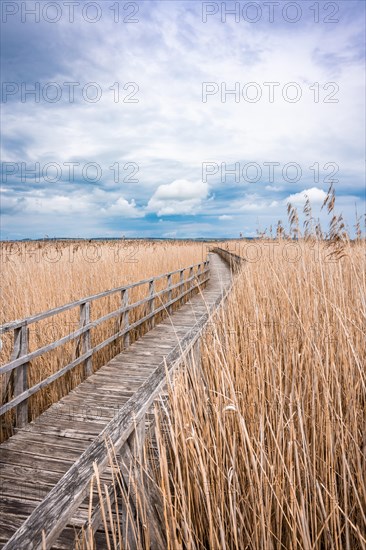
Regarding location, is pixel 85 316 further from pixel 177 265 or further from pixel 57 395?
pixel 177 265

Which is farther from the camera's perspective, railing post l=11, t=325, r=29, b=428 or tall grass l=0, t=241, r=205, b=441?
tall grass l=0, t=241, r=205, b=441

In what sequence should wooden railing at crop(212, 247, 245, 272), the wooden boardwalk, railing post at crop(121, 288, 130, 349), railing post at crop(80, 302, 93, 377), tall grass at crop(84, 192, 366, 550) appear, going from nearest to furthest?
1. tall grass at crop(84, 192, 366, 550)
2. the wooden boardwalk
3. railing post at crop(80, 302, 93, 377)
4. railing post at crop(121, 288, 130, 349)
5. wooden railing at crop(212, 247, 245, 272)

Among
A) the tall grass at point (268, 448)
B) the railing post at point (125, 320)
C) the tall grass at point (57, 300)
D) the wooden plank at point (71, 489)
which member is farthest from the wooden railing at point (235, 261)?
the wooden plank at point (71, 489)

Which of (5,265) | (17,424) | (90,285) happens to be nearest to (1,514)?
(17,424)

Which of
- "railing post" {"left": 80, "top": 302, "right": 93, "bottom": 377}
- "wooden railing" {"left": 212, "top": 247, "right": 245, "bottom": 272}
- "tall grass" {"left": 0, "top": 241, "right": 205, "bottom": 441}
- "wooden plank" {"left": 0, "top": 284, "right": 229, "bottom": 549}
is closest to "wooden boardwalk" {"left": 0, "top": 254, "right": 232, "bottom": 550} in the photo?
"wooden plank" {"left": 0, "top": 284, "right": 229, "bottom": 549}

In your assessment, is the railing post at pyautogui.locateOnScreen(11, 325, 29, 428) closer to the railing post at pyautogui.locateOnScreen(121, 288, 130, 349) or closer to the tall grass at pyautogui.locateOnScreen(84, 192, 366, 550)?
the tall grass at pyautogui.locateOnScreen(84, 192, 366, 550)

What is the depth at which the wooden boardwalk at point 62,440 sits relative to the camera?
92.6 inches

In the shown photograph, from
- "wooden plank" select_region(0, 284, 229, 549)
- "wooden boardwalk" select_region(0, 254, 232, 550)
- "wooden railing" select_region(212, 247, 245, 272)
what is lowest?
"wooden boardwalk" select_region(0, 254, 232, 550)

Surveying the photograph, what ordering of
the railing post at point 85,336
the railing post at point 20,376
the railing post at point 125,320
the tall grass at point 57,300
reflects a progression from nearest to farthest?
1. the railing post at point 20,376
2. the tall grass at point 57,300
3. the railing post at point 85,336
4. the railing post at point 125,320

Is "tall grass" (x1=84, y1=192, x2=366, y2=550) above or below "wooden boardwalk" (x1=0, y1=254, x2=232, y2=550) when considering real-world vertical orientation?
above

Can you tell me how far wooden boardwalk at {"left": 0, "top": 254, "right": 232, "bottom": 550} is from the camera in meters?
2.35

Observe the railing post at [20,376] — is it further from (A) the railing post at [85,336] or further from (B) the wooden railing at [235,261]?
(B) the wooden railing at [235,261]

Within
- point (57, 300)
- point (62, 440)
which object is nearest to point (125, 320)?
point (57, 300)

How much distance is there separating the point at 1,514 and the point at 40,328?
3008mm
